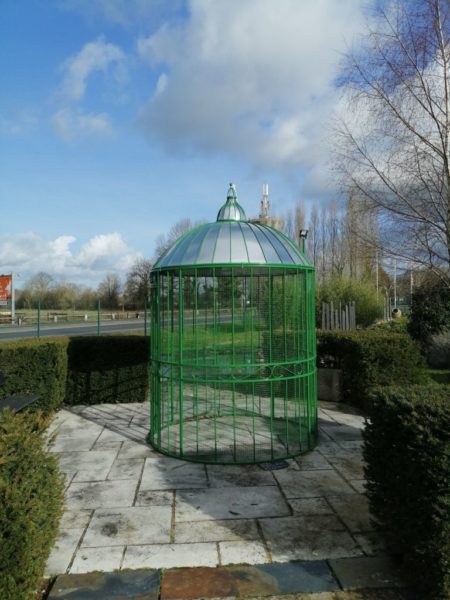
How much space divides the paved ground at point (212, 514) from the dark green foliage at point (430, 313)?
29.3ft

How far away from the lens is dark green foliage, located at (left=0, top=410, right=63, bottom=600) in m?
2.47

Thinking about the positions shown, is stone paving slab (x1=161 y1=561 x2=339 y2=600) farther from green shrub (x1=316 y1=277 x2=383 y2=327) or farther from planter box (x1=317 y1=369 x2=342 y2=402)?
green shrub (x1=316 y1=277 x2=383 y2=327)

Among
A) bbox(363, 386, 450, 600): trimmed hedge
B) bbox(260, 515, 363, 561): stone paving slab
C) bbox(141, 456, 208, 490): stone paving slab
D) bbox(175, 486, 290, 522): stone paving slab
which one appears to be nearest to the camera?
bbox(363, 386, 450, 600): trimmed hedge

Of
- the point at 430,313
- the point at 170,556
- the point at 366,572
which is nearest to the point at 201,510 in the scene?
the point at 170,556

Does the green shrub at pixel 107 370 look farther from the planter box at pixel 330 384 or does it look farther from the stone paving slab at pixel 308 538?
the stone paving slab at pixel 308 538

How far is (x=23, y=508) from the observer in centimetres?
258

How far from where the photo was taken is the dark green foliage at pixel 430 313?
1384 centimetres

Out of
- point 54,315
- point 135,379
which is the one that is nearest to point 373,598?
point 135,379

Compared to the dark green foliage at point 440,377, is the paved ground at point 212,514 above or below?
below

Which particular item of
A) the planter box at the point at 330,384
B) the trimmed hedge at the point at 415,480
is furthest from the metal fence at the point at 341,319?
the trimmed hedge at the point at 415,480

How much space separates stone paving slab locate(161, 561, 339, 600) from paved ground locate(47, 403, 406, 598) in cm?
4

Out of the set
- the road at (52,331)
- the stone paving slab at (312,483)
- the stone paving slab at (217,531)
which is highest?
the road at (52,331)

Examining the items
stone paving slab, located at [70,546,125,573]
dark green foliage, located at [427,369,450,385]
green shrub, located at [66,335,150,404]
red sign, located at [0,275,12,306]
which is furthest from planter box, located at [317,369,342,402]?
red sign, located at [0,275,12,306]

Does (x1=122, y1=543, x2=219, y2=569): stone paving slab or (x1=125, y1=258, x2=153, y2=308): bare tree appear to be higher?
(x1=125, y1=258, x2=153, y2=308): bare tree
